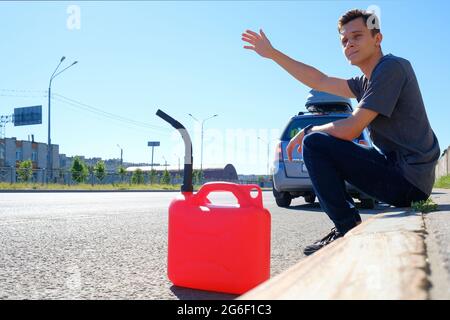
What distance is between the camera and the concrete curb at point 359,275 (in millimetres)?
869

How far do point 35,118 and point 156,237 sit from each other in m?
56.8

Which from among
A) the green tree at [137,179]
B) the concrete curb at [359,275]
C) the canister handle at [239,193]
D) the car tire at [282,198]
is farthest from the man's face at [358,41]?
the green tree at [137,179]

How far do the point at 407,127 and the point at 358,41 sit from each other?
572 millimetres

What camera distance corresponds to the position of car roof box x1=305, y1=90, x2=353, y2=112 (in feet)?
27.7

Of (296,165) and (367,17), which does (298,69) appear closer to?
(367,17)

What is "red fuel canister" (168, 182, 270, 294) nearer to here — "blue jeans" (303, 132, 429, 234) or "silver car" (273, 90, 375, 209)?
"blue jeans" (303, 132, 429, 234)

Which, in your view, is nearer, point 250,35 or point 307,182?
point 250,35

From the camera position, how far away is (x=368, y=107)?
8.21 ft

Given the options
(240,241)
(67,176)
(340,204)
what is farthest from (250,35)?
(67,176)

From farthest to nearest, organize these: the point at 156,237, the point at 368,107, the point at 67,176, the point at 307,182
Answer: the point at 67,176 < the point at 307,182 < the point at 156,237 < the point at 368,107

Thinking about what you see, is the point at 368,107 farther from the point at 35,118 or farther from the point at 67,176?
the point at 35,118

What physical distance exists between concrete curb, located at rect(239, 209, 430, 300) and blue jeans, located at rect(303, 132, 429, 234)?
1237mm

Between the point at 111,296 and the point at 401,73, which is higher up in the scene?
the point at 401,73

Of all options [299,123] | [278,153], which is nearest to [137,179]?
[278,153]
